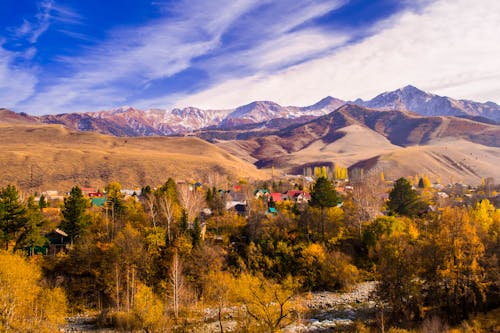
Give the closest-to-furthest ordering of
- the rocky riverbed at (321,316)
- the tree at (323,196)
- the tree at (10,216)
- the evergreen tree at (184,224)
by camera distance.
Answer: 1. the rocky riverbed at (321,316)
2. the tree at (10,216)
3. the evergreen tree at (184,224)
4. the tree at (323,196)

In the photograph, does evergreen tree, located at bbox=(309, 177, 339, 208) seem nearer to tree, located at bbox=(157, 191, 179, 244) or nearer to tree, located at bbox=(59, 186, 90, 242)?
tree, located at bbox=(157, 191, 179, 244)

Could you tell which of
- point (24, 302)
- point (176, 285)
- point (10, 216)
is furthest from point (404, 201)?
point (10, 216)

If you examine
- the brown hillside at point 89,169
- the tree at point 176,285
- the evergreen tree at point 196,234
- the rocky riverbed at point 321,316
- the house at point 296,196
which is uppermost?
the brown hillside at point 89,169

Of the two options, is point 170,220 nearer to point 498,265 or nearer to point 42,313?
point 42,313

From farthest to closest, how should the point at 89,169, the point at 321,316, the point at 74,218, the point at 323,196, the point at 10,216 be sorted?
the point at 89,169 < the point at 323,196 < the point at 74,218 < the point at 10,216 < the point at 321,316

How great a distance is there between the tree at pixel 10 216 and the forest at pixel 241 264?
0.41ft

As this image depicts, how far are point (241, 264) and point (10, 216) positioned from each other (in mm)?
27436

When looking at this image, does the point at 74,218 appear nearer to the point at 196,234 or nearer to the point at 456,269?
the point at 196,234

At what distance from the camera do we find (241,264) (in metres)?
44.2

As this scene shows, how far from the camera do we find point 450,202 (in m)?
83.6

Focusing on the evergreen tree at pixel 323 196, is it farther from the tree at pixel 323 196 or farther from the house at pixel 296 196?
the house at pixel 296 196

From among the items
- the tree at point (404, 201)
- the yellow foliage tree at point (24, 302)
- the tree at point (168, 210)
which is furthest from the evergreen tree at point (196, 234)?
the tree at point (404, 201)

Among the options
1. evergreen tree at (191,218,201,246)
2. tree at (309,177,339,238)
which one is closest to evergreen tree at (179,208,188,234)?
evergreen tree at (191,218,201,246)

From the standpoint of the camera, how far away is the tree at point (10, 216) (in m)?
39.3
